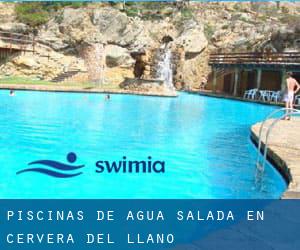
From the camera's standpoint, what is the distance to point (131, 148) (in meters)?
9.37

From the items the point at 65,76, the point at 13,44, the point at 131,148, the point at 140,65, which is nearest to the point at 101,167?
the point at 131,148

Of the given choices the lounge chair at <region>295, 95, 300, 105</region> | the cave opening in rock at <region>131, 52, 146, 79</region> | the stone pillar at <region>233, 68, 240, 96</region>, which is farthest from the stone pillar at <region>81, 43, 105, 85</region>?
the lounge chair at <region>295, 95, 300, 105</region>

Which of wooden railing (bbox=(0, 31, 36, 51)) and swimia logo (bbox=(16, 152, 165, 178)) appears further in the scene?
wooden railing (bbox=(0, 31, 36, 51))

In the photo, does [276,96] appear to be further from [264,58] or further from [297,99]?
[264,58]

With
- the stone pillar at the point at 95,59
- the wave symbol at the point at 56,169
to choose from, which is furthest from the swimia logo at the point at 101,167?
the stone pillar at the point at 95,59

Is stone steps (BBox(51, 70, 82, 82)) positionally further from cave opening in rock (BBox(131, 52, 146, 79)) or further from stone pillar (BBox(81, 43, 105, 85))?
cave opening in rock (BBox(131, 52, 146, 79))

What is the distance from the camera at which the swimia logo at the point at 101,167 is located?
7.39 meters

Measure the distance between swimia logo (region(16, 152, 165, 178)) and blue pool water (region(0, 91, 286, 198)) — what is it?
0.48ft

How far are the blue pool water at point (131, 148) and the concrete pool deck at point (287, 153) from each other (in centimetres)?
22

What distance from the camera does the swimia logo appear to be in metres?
7.39

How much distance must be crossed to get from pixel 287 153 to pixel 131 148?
327 centimetres

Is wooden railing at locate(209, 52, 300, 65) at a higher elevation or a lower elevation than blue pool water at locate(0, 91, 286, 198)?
higher

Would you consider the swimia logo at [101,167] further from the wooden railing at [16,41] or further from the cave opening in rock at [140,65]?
the wooden railing at [16,41]

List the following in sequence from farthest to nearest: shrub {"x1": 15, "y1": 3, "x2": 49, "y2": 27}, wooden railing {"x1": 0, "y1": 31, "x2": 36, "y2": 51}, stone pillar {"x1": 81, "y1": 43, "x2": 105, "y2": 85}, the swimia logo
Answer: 1. shrub {"x1": 15, "y1": 3, "x2": 49, "y2": 27}
2. stone pillar {"x1": 81, "y1": 43, "x2": 105, "y2": 85}
3. wooden railing {"x1": 0, "y1": 31, "x2": 36, "y2": 51}
4. the swimia logo
